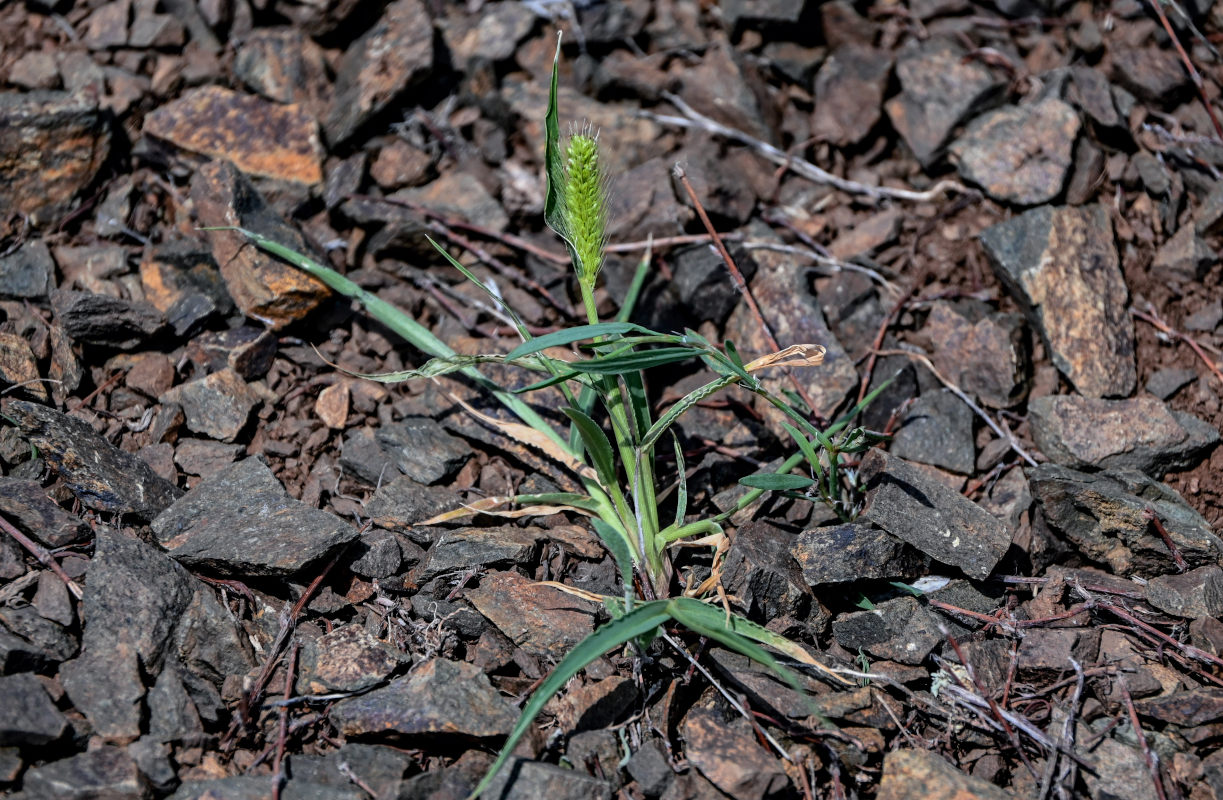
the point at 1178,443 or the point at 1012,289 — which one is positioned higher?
the point at 1012,289

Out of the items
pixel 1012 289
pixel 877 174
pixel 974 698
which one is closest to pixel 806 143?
pixel 877 174

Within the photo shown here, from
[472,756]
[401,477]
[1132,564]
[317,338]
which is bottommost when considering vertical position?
[1132,564]

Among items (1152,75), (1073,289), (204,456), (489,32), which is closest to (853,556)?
(1073,289)

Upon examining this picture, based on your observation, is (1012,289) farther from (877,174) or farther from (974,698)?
(974,698)

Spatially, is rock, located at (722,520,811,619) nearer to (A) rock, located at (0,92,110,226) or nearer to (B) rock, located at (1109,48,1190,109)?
(B) rock, located at (1109,48,1190,109)

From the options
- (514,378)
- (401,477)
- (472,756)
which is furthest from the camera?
(514,378)

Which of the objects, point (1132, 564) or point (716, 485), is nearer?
point (1132, 564)

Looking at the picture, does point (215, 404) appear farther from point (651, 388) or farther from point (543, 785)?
point (543, 785)
